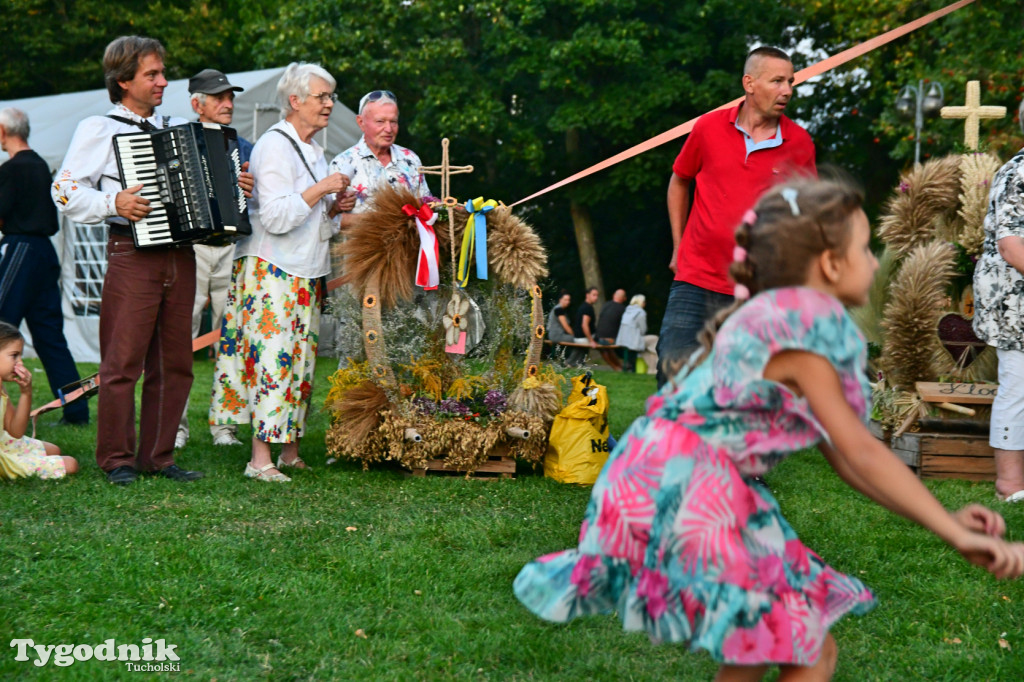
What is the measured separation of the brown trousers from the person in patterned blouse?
4.21 m

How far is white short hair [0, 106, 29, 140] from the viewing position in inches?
307

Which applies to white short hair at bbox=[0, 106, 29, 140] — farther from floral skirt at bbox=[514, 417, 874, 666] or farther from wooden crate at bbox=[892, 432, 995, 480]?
floral skirt at bbox=[514, 417, 874, 666]

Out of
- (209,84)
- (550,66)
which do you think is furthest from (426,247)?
(550,66)

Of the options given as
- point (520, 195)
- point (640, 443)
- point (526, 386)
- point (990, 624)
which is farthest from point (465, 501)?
point (520, 195)

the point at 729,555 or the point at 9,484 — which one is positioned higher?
the point at 729,555

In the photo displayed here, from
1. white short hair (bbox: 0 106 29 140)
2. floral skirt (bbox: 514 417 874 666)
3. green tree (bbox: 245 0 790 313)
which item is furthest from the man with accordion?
green tree (bbox: 245 0 790 313)

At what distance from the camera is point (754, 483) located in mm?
2328

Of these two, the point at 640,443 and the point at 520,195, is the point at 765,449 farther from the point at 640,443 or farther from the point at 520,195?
the point at 520,195

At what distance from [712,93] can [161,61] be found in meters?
17.3

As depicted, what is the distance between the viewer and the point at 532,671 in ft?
10.6

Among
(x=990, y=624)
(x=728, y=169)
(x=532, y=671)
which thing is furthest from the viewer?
(x=728, y=169)

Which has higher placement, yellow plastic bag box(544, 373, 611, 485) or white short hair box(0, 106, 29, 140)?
white short hair box(0, 106, 29, 140)

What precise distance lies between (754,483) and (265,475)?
12.8 ft

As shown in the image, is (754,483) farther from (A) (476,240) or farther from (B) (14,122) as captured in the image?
(B) (14,122)
